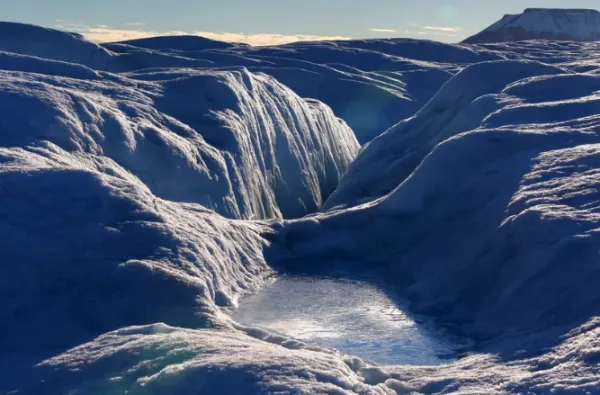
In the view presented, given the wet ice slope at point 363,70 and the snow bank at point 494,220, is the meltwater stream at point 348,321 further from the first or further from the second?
Answer: the wet ice slope at point 363,70

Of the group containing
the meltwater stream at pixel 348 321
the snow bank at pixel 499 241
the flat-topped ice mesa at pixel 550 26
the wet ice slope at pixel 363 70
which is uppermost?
the flat-topped ice mesa at pixel 550 26

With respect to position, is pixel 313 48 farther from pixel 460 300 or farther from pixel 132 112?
pixel 460 300

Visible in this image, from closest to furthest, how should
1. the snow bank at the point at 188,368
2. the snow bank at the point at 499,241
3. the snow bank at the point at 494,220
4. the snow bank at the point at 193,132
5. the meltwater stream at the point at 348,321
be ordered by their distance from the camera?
the snow bank at the point at 188,368 → the snow bank at the point at 499,241 → the meltwater stream at the point at 348,321 → the snow bank at the point at 494,220 → the snow bank at the point at 193,132

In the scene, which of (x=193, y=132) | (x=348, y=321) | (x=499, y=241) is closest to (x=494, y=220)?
(x=499, y=241)

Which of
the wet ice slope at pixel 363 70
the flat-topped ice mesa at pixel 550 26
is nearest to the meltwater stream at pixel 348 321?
the wet ice slope at pixel 363 70

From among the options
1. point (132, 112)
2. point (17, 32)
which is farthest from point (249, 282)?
point (17, 32)

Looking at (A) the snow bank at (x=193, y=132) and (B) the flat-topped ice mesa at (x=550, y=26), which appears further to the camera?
(B) the flat-topped ice mesa at (x=550, y=26)

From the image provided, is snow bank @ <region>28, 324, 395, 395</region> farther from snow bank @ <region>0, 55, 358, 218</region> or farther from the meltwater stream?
snow bank @ <region>0, 55, 358, 218</region>
